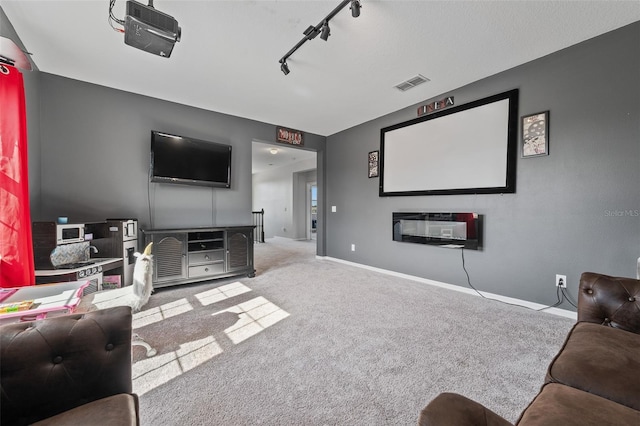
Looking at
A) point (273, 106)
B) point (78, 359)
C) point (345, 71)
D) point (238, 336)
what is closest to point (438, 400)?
point (78, 359)

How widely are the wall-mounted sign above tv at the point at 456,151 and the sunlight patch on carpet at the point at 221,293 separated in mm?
2696

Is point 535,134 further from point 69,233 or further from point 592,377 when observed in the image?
point 69,233

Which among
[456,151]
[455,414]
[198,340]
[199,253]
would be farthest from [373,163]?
[455,414]

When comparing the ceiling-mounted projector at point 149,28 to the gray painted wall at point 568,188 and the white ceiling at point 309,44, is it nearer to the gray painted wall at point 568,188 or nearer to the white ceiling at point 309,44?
the white ceiling at point 309,44

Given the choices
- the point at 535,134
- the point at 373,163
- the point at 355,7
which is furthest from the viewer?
the point at 373,163

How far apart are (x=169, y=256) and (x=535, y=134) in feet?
15.1

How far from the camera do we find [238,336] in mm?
2129

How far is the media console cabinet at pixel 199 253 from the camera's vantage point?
10.9 feet

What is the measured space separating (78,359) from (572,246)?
3749 mm

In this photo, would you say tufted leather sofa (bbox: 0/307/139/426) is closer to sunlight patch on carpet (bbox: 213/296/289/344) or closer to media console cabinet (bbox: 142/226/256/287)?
sunlight patch on carpet (bbox: 213/296/289/344)

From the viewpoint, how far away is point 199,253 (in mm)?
3602

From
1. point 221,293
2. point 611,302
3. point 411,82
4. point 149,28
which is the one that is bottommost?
point 221,293

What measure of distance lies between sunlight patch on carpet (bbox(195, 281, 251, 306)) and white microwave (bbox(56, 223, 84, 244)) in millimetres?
1341

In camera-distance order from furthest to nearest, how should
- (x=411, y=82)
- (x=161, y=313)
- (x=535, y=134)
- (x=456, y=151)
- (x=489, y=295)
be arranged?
(x=456, y=151) < (x=411, y=82) < (x=489, y=295) < (x=535, y=134) < (x=161, y=313)
